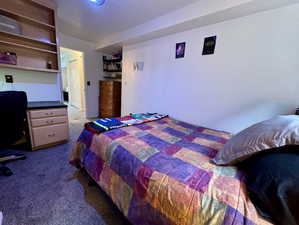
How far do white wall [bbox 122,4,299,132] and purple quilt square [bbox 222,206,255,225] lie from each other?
1.48 metres

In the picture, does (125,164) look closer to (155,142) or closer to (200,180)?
(155,142)

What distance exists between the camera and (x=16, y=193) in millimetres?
1269

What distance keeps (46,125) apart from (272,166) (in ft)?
9.02

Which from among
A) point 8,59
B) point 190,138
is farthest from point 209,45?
point 8,59

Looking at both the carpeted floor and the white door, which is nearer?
the carpeted floor

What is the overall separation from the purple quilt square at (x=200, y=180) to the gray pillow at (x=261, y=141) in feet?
0.52

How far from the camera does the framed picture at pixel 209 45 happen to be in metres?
1.84

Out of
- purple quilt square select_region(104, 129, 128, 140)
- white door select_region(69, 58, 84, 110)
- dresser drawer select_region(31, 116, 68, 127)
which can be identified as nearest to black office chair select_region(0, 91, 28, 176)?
dresser drawer select_region(31, 116, 68, 127)

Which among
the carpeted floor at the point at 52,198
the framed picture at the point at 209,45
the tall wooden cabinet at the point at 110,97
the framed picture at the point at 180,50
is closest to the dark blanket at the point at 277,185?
the carpeted floor at the point at 52,198

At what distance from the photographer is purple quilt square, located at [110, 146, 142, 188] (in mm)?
912

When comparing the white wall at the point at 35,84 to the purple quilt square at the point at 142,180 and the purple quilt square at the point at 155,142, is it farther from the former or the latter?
the purple quilt square at the point at 142,180

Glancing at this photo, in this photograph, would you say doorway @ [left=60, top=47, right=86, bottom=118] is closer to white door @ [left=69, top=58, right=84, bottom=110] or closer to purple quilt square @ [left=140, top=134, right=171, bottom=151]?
white door @ [left=69, top=58, right=84, bottom=110]

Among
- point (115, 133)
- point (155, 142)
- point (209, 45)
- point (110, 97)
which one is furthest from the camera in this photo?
point (110, 97)

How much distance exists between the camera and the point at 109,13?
7.05ft
